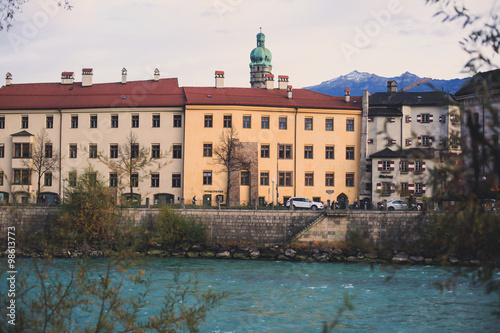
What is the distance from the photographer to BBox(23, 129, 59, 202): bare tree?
159ft

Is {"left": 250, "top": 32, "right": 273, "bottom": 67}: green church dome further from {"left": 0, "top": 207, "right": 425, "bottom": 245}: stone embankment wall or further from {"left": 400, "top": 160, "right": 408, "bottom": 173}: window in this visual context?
{"left": 0, "top": 207, "right": 425, "bottom": 245}: stone embankment wall

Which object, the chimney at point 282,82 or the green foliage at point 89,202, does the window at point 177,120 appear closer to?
the chimney at point 282,82

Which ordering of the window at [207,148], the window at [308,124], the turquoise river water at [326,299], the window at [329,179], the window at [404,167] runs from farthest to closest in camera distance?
the window at [308,124] → the window at [329,179] → the window at [207,148] → the window at [404,167] → the turquoise river water at [326,299]

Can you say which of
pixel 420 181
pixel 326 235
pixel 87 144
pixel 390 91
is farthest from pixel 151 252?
pixel 420 181

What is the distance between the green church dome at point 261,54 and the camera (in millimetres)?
108562

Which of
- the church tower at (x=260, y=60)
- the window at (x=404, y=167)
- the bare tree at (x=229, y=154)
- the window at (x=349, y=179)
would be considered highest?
the church tower at (x=260, y=60)

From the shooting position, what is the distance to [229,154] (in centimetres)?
4709

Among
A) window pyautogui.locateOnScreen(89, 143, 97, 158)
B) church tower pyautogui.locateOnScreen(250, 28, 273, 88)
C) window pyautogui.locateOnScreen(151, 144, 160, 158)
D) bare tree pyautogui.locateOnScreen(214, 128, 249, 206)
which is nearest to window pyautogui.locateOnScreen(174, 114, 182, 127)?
window pyautogui.locateOnScreen(151, 144, 160, 158)

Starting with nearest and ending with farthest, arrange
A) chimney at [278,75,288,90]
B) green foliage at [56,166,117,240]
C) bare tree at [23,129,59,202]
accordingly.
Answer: green foliage at [56,166,117,240], bare tree at [23,129,59,202], chimney at [278,75,288,90]

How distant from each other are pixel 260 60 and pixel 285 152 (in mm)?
62353

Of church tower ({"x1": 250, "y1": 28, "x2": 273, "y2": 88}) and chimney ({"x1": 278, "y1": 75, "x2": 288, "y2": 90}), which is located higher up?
church tower ({"x1": 250, "y1": 28, "x2": 273, "y2": 88})

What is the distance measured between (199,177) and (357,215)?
14.9 metres

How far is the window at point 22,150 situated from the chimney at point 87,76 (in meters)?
7.84

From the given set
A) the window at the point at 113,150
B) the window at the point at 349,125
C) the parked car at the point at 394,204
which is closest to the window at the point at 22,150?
the window at the point at 113,150
